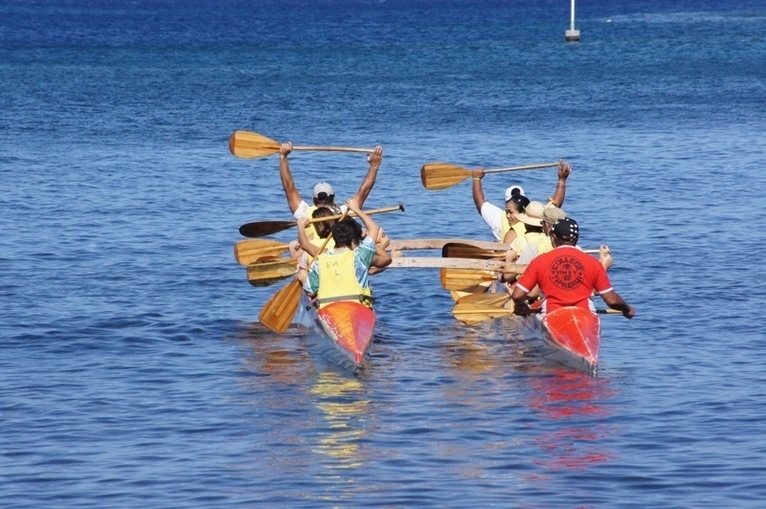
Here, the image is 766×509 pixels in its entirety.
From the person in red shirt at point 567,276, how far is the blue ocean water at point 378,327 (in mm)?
908

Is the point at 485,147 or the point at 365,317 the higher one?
the point at 365,317

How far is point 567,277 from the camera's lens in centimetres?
1576

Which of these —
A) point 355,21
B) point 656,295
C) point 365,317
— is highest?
point 365,317

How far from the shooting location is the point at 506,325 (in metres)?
19.3

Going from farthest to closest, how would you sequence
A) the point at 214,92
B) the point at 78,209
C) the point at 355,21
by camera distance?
the point at 355,21
the point at 214,92
the point at 78,209

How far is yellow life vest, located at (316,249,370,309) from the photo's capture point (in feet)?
53.7

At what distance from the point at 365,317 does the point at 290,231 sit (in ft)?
35.5

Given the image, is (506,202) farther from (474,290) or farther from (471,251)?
(474,290)

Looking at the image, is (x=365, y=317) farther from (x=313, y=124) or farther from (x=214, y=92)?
(x=214, y=92)

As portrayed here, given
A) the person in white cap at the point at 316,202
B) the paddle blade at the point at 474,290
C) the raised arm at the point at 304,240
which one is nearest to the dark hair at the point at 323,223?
the person in white cap at the point at 316,202

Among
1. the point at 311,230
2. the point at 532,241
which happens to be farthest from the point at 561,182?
the point at 311,230

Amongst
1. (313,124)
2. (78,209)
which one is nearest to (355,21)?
(313,124)

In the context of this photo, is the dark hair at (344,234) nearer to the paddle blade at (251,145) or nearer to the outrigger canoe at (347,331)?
the outrigger canoe at (347,331)

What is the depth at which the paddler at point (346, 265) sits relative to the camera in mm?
16312
